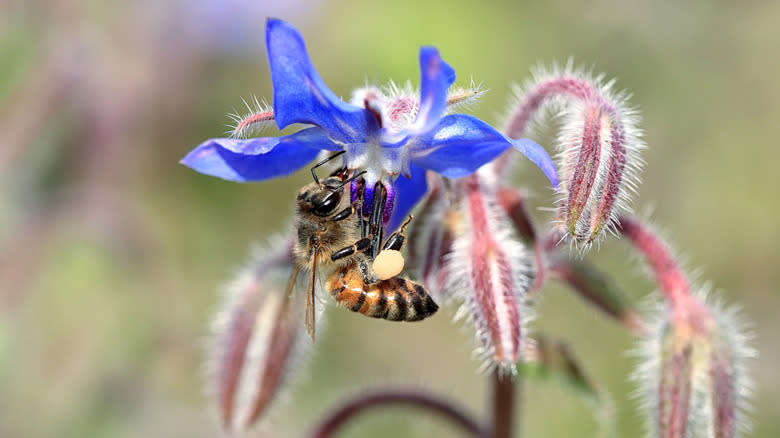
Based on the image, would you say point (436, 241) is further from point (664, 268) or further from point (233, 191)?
point (233, 191)

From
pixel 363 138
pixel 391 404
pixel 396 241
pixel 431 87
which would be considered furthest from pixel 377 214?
pixel 391 404

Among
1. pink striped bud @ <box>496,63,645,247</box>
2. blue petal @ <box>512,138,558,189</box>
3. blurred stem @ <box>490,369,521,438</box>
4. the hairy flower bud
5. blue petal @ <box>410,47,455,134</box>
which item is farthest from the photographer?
blurred stem @ <box>490,369,521,438</box>

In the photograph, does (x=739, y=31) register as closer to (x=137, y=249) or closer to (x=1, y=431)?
(x=137, y=249)

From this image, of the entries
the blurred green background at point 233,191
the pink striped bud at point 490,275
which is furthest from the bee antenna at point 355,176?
the blurred green background at point 233,191

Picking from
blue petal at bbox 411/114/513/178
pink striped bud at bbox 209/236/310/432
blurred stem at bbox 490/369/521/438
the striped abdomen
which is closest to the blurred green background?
pink striped bud at bbox 209/236/310/432

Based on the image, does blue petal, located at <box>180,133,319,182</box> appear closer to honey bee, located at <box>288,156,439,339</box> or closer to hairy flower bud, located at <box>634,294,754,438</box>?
honey bee, located at <box>288,156,439,339</box>

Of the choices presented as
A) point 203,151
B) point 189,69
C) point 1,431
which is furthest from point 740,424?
point 189,69

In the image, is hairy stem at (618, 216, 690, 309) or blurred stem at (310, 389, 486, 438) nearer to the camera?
hairy stem at (618, 216, 690, 309)
